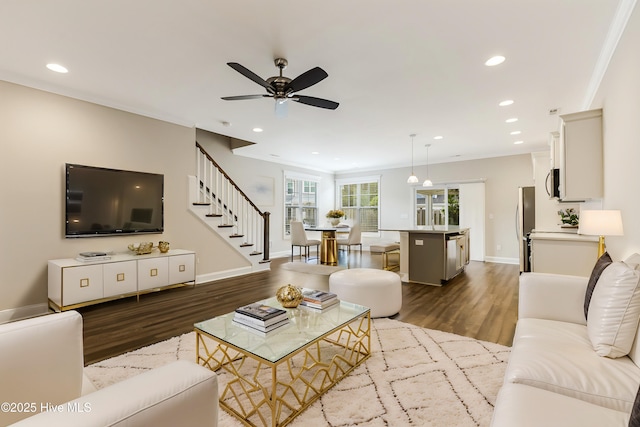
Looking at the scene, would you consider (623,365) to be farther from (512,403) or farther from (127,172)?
(127,172)

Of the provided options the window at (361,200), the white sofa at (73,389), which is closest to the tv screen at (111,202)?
the white sofa at (73,389)

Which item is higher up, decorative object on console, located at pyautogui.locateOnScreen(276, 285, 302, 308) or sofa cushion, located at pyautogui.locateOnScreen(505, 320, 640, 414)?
decorative object on console, located at pyautogui.locateOnScreen(276, 285, 302, 308)

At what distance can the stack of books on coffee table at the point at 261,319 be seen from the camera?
6.08 feet

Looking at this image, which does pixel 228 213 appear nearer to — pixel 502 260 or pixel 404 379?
pixel 404 379

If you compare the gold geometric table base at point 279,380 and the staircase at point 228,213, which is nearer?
the gold geometric table base at point 279,380

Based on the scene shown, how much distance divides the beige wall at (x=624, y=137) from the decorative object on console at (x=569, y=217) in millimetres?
2064

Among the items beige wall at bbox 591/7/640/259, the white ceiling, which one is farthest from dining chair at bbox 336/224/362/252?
beige wall at bbox 591/7/640/259

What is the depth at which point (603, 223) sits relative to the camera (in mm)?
2162

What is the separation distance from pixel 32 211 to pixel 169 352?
102 inches

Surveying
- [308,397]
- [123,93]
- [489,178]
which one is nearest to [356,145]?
[489,178]

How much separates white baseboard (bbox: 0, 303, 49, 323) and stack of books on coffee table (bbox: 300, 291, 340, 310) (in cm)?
336

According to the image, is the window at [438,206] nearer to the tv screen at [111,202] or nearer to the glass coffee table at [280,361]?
the glass coffee table at [280,361]

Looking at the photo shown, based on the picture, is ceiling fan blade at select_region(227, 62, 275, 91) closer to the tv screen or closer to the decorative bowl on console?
the tv screen

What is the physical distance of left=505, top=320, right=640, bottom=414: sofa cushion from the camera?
1213mm
